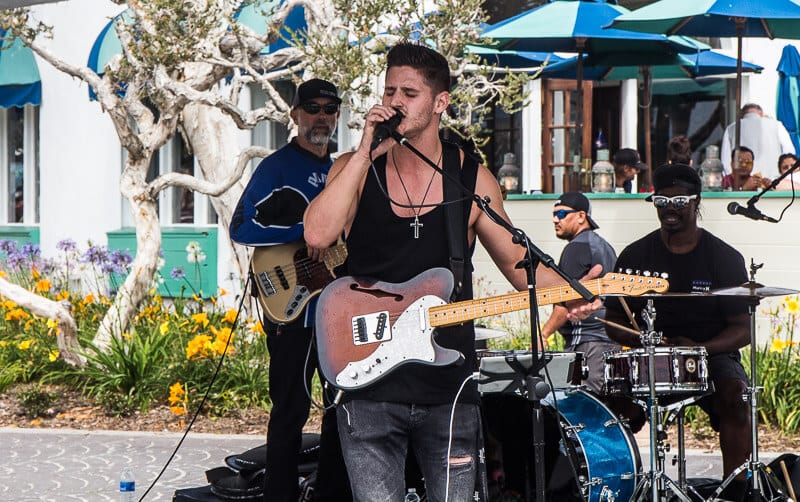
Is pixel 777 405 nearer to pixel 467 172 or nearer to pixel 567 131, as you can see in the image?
pixel 467 172

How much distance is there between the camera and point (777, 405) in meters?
9.04

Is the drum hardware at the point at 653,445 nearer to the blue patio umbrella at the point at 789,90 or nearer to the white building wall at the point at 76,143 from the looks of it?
the blue patio umbrella at the point at 789,90

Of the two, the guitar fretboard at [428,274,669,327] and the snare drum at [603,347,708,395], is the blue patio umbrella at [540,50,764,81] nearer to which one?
the snare drum at [603,347,708,395]

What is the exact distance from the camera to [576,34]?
12.0 m

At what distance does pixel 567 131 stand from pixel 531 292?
466 inches

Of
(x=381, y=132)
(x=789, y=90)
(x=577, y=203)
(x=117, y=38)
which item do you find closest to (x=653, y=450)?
(x=577, y=203)

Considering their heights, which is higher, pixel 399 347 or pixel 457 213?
pixel 457 213

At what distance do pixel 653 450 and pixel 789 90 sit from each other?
9.57 m

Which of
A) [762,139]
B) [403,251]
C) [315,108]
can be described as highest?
[762,139]

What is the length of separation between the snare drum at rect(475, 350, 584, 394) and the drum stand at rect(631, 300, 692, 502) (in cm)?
35

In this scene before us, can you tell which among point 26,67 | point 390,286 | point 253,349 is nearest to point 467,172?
point 390,286

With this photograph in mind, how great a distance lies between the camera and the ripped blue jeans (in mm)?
4207

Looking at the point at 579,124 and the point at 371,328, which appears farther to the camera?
the point at 579,124

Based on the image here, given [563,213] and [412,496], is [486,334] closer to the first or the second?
[412,496]
